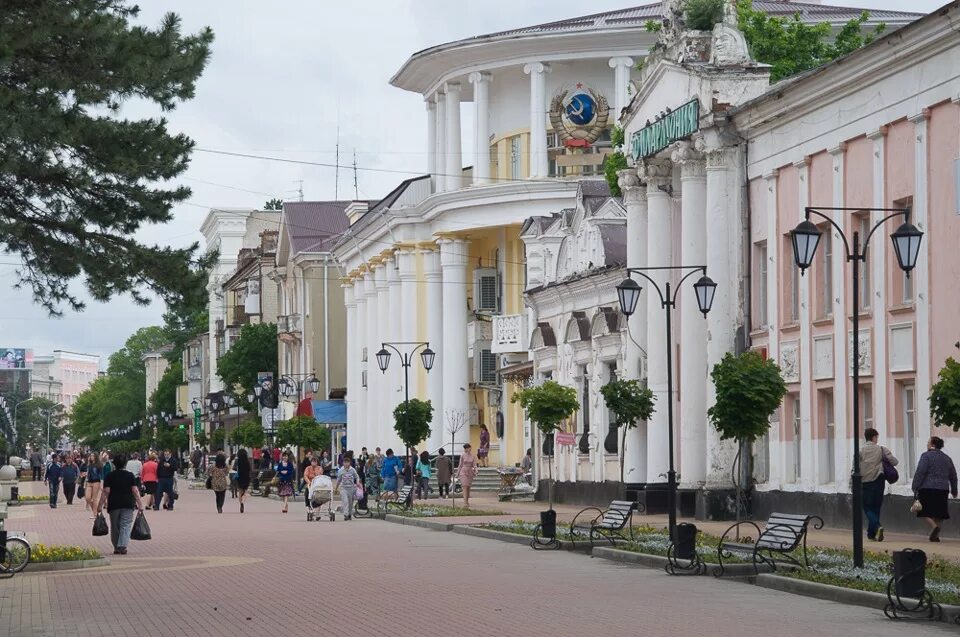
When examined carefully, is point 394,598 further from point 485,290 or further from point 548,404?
point 485,290

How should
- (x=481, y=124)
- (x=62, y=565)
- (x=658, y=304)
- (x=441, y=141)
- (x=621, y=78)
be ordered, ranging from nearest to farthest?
(x=62, y=565), (x=658, y=304), (x=621, y=78), (x=481, y=124), (x=441, y=141)

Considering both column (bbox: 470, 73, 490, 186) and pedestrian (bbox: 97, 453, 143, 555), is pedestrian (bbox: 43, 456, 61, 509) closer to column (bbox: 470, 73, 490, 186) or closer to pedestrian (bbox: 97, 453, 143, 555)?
column (bbox: 470, 73, 490, 186)

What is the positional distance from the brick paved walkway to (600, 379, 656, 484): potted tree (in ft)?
25.7

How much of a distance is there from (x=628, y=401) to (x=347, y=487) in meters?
8.24

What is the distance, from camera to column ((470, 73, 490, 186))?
6662cm

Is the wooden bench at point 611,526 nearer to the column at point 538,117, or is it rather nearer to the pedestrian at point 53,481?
the pedestrian at point 53,481

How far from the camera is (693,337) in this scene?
3819 centimetres

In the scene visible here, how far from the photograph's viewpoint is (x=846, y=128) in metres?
32.2

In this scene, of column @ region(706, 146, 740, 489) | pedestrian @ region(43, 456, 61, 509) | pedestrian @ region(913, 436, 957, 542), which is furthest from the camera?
pedestrian @ region(43, 456, 61, 509)

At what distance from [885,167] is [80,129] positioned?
14.2 m

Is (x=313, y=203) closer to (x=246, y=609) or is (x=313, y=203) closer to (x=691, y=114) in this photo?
(x=691, y=114)

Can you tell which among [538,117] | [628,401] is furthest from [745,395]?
[538,117]

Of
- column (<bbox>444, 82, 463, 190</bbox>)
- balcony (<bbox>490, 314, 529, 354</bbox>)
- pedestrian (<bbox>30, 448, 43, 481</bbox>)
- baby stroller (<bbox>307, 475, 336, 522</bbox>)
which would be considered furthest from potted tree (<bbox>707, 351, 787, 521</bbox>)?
pedestrian (<bbox>30, 448, 43, 481</bbox>)

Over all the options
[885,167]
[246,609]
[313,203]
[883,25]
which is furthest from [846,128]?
[313,203]
